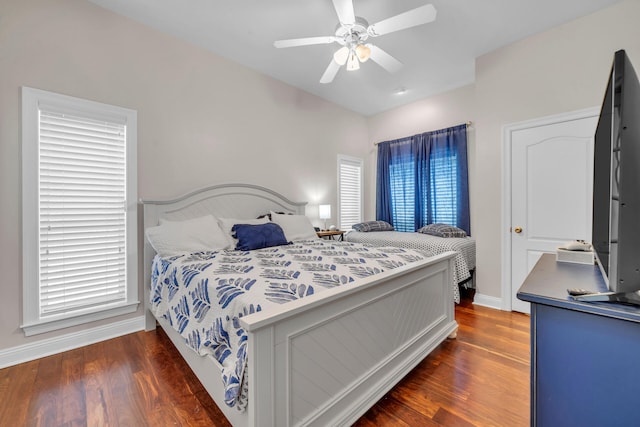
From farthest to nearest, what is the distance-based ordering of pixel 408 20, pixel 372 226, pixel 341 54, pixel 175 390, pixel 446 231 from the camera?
pixel 372 226
pixel 446 231
pixel 341 54
pixel 408 20
pixel 175 390

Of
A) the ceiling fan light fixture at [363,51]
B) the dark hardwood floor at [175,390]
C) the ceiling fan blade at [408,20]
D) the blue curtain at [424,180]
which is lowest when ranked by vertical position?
the dark hardwood floor at [175,390]

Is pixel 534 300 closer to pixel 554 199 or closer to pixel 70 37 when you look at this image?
pixel 554 199

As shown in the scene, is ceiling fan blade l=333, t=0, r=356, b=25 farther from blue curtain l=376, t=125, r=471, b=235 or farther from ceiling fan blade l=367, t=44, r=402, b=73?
blue curtain l=376, t=125, r=471, b=235

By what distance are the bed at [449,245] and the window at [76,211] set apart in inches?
118

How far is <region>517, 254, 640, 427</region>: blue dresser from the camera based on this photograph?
75 centimetres

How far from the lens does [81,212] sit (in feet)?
7.58

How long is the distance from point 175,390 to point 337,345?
1150mm

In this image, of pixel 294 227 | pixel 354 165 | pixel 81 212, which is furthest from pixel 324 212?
pixel 81 212

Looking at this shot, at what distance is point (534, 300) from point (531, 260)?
252cm

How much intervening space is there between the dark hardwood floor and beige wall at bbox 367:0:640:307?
3.91 feet

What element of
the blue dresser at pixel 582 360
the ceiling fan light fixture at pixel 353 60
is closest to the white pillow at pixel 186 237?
the ceiling fan light fixture at pixel 353 60

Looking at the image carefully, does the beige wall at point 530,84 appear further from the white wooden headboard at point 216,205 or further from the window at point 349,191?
the white wooden headboard at point 216,205

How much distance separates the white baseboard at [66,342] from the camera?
2035mm

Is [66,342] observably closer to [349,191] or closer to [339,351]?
[339,351]
